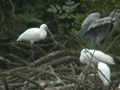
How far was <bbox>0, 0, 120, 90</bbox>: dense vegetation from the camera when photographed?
252 inches

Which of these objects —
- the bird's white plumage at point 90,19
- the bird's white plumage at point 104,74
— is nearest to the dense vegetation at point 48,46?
the bird's white plumage at point 104,74

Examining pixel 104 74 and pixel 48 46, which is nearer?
pixel 104 74

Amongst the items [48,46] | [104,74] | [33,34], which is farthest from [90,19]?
[104,74]

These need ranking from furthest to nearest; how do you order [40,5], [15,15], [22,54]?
1. [40,5]
2. [15,15]
3. [22,54]

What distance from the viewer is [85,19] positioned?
8656mm

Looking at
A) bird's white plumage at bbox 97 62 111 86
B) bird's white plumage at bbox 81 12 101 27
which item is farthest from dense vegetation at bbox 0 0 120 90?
bird's white plumage at bbox 81 12 101 27

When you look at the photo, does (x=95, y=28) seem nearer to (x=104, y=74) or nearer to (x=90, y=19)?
(x=90, y=19)

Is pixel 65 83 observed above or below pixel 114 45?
below

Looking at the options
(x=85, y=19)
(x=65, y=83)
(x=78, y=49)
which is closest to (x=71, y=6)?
(x=85, y=19)

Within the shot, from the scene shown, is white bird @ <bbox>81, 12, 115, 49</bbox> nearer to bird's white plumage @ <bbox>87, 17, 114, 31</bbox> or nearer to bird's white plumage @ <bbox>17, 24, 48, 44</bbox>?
bird's white plumage @ <bbox>87, 17, 114, 31</bbox>

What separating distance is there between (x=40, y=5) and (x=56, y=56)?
291 cm

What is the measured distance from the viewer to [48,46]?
9188 mm

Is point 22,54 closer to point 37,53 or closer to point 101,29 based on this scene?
point 37,53

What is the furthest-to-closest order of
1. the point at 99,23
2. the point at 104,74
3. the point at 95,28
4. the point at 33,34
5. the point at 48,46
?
the point at 48,46 → the point at 33,34 → the point at 95,28 → the point at 99,23 → the point at 104,74
